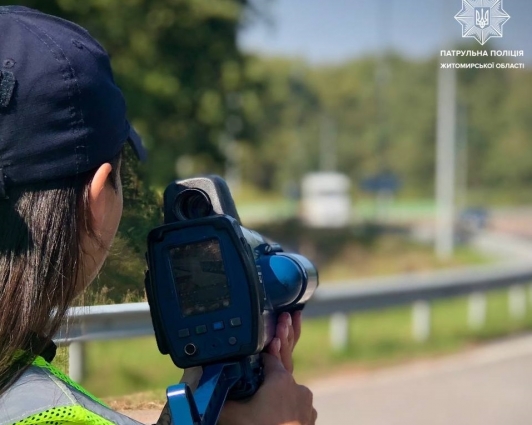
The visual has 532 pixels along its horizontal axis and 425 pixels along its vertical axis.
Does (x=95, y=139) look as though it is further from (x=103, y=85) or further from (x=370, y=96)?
(x=370, y=96)

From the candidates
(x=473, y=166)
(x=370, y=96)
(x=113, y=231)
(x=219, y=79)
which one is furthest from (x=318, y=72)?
(x=113, y=231)

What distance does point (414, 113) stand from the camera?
149ft

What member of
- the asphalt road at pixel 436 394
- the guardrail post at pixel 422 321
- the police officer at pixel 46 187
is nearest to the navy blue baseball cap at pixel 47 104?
the police officer at pixel 46 187

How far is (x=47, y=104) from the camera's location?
3.79 ft

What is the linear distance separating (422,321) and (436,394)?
3.00 meters

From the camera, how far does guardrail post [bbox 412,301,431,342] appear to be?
10344mm

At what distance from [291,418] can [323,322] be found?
34.3ft

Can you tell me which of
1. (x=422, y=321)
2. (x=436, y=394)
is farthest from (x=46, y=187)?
(x=422, y=321)

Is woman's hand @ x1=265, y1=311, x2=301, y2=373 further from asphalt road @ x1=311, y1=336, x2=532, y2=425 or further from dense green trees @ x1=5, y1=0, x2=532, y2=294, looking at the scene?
asphalt road @ x1=311, y1=336, x2=532, y2=425

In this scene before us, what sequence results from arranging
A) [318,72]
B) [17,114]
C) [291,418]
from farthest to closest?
[318,72]
[291,418]
[17,114]

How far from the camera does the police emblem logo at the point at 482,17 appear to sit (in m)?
3.60

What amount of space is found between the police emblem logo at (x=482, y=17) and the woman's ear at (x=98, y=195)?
2717 mm

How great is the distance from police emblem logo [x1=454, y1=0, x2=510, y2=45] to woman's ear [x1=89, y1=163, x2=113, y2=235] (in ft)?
8.91

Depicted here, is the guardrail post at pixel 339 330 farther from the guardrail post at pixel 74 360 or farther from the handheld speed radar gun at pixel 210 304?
the handheld speed radar gun at pixel 210 304
